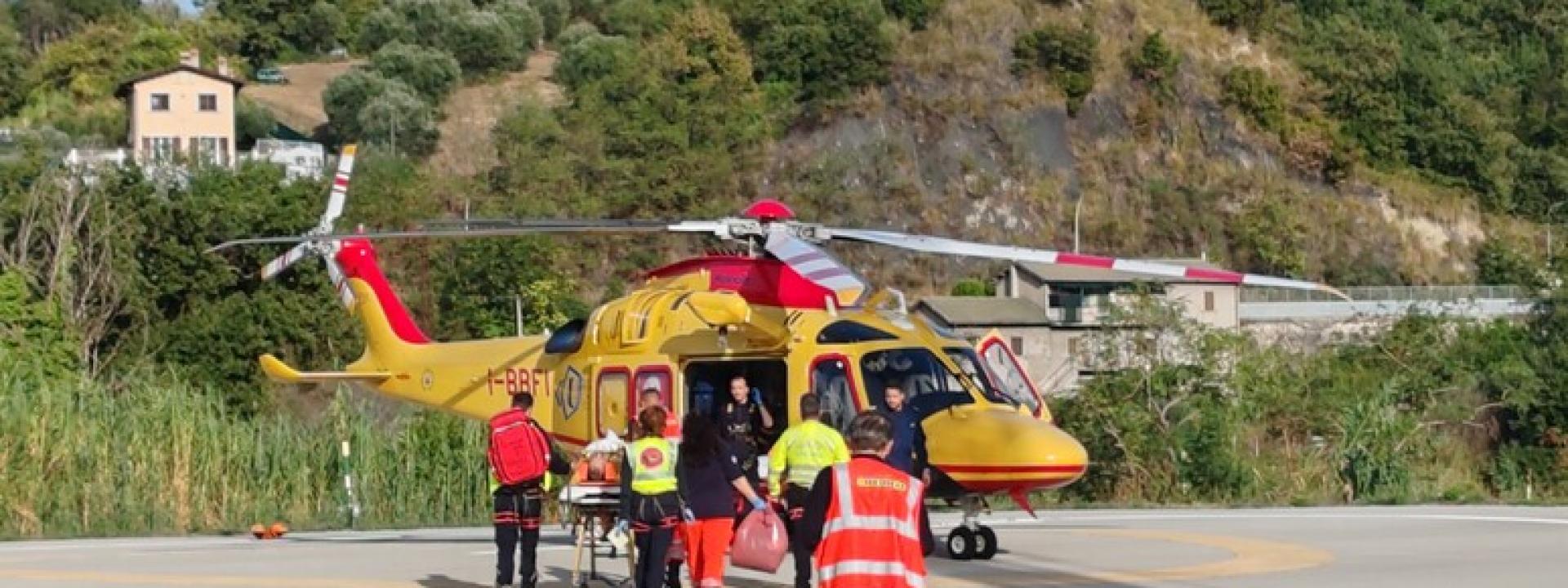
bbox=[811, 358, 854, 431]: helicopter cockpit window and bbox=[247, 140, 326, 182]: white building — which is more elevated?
bbox=[247, 140, 326, 182]: white building

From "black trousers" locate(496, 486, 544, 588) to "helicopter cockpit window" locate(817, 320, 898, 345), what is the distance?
3393 mm

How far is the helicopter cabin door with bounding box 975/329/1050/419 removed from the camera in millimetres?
19562

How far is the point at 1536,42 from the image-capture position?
393 ft

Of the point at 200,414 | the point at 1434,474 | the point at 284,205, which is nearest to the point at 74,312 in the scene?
the point at 284,205

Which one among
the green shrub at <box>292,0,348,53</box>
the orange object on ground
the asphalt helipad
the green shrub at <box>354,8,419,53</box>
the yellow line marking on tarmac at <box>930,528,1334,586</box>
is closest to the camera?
the orange object on ground

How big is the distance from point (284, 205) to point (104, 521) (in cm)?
3760

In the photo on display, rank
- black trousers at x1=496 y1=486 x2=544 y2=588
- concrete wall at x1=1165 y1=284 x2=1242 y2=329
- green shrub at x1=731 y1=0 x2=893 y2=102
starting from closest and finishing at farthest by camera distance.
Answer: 1. black trousers at x1=496 y1=486 x2=544 y2=588
2. concrete wall at x1=1165 y1=284 x2=1242 y2=329
3. green shrub at x1=731 y1=0 x2=893 y2=102

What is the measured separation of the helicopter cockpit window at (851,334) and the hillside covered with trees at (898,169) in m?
16.6

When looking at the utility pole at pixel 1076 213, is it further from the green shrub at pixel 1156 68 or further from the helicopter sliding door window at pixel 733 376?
the helicopter sliding door window at pixel 733 376

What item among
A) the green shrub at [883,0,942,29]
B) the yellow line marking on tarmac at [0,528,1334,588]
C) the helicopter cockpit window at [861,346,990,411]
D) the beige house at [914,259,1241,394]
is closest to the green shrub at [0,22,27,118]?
the green shrub at [883,0,942,29]

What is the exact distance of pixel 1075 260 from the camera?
640 inches

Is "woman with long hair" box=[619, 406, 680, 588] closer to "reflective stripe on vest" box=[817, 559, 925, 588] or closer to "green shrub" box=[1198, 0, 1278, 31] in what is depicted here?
"reflective stripe on vest" box=[817, 559, 925, 588]

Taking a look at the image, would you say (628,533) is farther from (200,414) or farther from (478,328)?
(478,328)

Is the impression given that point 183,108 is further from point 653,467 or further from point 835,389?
point 653,467
